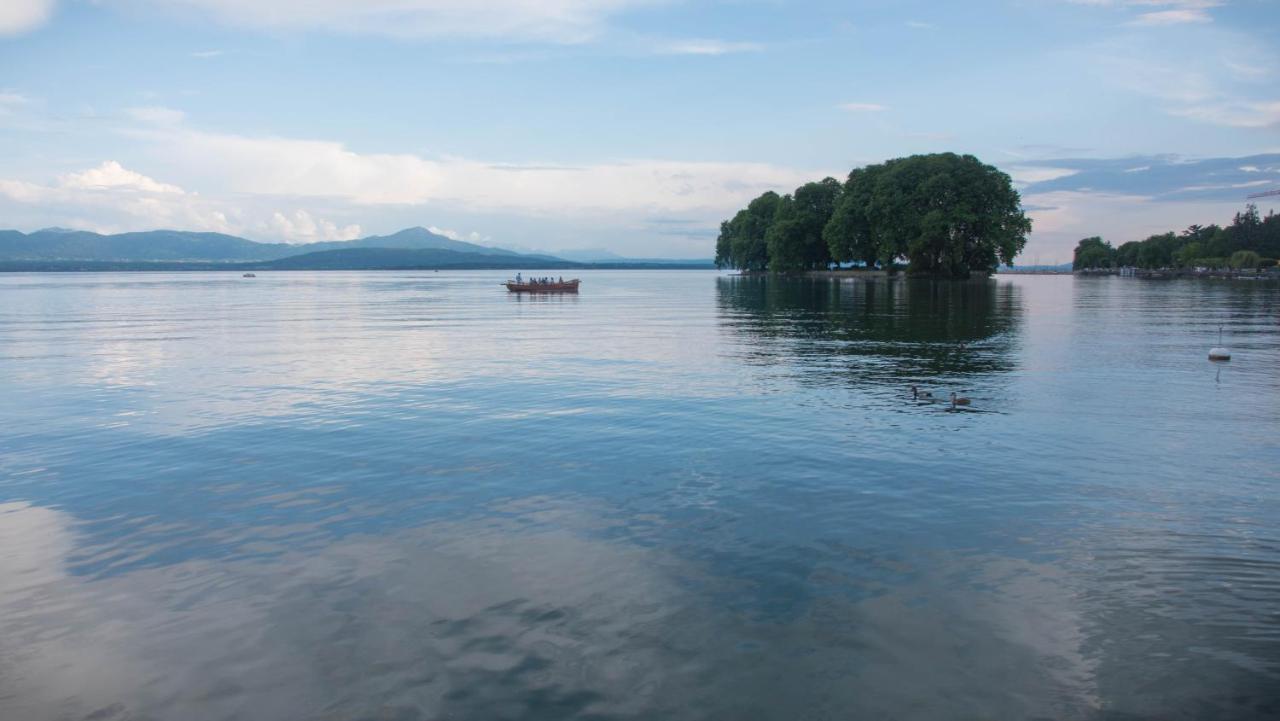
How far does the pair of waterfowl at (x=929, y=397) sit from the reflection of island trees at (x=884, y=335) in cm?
382

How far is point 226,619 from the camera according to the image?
36.7 feet

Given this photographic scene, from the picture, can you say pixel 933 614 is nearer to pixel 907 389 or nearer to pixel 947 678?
pixel 947 678

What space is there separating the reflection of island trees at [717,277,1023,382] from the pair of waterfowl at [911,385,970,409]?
12.5 feet

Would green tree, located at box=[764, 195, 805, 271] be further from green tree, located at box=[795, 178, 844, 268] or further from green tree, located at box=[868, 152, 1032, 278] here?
green tree, located at box=[868, 152, 1032, 278]

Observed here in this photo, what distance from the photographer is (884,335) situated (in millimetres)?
51406

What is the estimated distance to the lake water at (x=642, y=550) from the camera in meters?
9.40

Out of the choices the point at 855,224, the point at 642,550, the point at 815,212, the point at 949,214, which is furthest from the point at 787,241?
the point at 642,550

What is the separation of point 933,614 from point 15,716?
11.1m

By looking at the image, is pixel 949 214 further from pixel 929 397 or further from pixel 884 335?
pixel 929 397

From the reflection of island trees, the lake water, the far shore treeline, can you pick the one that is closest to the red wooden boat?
the reflection of island trees

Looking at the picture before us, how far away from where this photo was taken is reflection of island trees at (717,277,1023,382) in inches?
1446

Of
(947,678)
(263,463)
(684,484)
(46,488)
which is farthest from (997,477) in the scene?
(46,488)

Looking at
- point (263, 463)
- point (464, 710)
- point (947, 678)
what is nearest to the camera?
point (464, 710)

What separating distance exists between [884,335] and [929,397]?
2447cm
